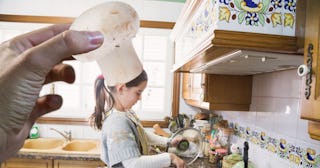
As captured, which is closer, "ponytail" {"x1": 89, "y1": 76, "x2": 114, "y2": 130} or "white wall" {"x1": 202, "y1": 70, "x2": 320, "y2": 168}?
"white wall" {"x1": 202, "y1": 70, "x2": 320, "y2": 168}

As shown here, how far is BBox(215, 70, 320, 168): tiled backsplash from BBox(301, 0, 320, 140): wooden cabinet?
0.44 metres

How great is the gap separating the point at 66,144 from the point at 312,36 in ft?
7.44

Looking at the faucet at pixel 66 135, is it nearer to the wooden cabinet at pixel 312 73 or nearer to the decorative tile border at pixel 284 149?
the decorative tile border at pixel 284 149

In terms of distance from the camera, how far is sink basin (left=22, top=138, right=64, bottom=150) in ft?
7.70

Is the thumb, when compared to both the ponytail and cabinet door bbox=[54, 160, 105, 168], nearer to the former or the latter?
the ponytail

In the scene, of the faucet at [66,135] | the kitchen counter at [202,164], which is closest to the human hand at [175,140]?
the kitchen counter at [202,164]

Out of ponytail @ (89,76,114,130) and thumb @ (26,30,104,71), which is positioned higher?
thumb @ (26,30,104,71)

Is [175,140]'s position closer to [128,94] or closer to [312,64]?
[128,94]

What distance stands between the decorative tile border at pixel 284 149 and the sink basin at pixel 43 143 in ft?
6.06

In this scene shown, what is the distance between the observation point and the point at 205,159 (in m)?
1.88

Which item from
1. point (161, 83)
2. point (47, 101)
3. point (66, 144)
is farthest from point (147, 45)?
point (47, 101)

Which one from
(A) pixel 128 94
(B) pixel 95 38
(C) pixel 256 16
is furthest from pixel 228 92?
(B) pixel 95 38

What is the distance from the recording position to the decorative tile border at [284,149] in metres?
0.95

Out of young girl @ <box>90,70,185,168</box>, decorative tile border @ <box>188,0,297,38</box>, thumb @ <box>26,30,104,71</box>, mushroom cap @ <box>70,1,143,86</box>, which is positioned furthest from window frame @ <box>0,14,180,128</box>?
thumb @ <box>26,30,104,71</box>
